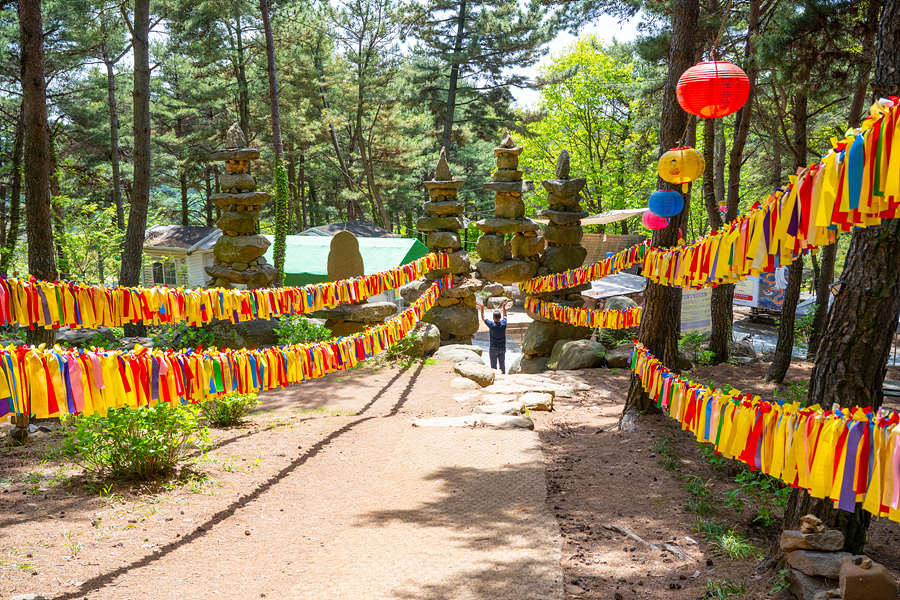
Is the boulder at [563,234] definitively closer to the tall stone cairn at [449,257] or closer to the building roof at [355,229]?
the tall stone cairn at [449,257]

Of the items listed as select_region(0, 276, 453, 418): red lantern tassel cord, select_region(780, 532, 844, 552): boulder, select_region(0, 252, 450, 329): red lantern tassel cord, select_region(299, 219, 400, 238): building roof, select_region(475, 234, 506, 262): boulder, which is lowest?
select_region(780, 532, 844, 552): boulder

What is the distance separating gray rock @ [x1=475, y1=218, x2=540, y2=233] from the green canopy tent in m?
5.62

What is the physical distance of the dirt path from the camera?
12.6 feet

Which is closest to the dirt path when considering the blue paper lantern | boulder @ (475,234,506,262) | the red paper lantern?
the blue paper lantern

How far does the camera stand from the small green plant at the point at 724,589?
11.9 ft

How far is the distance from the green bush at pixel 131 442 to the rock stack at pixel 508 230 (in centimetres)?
839

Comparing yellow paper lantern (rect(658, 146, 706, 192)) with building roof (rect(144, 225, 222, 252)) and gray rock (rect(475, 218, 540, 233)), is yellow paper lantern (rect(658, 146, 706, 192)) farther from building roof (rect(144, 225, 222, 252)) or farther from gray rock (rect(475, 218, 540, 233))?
building roof (rect(144, 225, 222, 252))

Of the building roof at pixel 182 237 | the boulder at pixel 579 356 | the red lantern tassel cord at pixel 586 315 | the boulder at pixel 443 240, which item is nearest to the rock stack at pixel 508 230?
the boulder at pixel 443 240

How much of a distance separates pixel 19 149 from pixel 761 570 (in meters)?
19.3

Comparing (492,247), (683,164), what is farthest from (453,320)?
(683,164)

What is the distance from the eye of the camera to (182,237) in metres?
25.3

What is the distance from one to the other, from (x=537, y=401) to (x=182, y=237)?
21103mm

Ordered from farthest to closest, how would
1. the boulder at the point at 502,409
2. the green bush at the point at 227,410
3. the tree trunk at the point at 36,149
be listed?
the boulder at the point at 502,409 → the green bush at the point at 227,410 → the tree trunk at the point at 36,149

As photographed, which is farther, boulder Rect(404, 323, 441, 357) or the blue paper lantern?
boulder Rect(404, 323, 441, 357)
